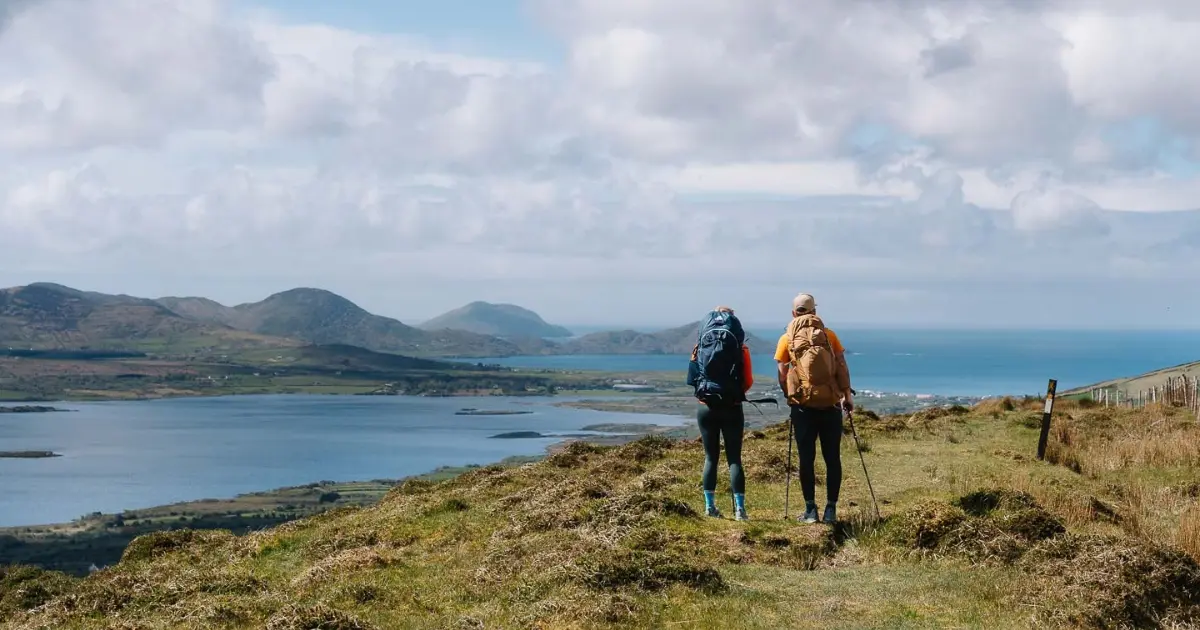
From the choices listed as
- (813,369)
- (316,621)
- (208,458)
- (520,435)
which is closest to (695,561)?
(813,369)

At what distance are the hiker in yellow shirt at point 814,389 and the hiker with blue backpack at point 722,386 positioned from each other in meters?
0.55

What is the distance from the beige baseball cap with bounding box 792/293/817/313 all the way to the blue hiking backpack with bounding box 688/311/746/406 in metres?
0.74

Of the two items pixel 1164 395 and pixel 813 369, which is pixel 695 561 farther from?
pixel 1164 395

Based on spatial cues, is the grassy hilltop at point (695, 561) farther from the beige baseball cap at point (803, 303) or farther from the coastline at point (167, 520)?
the coastline at point (167, 520)

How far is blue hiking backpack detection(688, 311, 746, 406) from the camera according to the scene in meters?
12.8

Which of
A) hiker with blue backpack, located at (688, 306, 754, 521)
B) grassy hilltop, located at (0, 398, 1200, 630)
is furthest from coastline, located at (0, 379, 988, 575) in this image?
hiker with blue backpack, located at (688, 306, 754, 521)

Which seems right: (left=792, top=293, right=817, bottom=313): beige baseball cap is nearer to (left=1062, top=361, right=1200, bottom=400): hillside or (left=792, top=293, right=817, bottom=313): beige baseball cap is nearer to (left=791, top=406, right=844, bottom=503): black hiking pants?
(left=791, top=406, right=844, bottom=503): black hiking pants

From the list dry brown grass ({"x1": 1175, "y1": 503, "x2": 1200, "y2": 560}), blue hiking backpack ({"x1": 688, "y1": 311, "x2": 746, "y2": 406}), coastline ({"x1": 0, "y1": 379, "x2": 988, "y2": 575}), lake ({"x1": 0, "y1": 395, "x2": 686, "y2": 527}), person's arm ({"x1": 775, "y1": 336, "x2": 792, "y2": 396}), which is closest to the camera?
dry brown grass ({"x1": 1175, "y1": 503, "x2": 1200, "y2": 560})

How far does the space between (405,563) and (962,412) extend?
2295cm

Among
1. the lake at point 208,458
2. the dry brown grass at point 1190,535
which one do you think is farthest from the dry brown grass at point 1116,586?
the lake at point 208,458

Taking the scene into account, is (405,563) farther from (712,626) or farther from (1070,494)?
(1070,494)

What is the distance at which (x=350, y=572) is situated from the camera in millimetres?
11562

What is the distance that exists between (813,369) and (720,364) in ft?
3.90

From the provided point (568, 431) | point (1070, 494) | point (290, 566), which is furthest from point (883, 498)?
point (568, 431)
